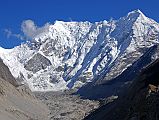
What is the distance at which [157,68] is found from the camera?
116 m

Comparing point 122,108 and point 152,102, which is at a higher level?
point 122,108

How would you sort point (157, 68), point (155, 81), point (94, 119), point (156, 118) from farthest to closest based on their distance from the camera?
point (94, 119)
point (157, 68)
point (155, 81)
point (156, 118)

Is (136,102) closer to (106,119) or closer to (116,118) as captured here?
(116,118)

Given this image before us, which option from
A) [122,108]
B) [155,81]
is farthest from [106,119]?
[155,81]

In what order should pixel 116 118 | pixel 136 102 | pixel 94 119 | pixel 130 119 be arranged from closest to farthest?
pixel 130 119 < pixel 136 102 < pixel 116 118 < pixel 94 119

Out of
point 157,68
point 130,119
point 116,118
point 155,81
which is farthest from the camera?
point 157,68

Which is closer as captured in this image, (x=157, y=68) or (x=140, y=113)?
(x=140, y=113)

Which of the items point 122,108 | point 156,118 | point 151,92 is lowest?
point 156,118

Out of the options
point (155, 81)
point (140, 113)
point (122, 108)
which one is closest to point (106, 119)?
point (122, 108)

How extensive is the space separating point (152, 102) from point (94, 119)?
67.6 meters

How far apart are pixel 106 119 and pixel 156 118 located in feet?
150

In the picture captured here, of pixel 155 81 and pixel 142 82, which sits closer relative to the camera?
pixel 155 81

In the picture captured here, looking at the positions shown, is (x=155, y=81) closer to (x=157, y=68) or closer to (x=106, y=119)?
(x=157, y=68)

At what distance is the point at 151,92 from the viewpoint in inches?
3241
